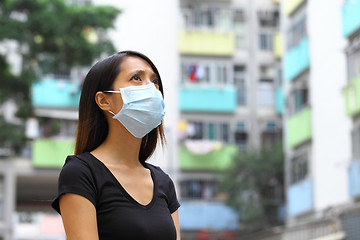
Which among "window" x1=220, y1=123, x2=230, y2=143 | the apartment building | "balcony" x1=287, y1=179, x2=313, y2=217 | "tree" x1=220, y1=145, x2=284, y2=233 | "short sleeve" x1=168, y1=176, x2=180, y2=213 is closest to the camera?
"short sleeve" x1=168, y1=176, x2=180, y2=213

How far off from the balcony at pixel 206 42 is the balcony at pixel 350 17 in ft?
40.6

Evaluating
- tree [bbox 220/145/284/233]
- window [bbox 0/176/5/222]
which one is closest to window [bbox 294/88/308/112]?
tree [bbox 220/145/284/233]

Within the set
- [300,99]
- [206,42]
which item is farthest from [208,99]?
[300,99]

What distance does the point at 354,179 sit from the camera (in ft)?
73.9

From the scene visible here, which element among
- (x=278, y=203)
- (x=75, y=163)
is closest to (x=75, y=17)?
(x=278, y=203)

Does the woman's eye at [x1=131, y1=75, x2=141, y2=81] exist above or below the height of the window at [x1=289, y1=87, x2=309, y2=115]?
below

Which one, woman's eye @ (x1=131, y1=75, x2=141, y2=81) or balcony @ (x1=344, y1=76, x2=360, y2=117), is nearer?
woman's eye @ (x1=131, y1=75, x2=141, y2=81)

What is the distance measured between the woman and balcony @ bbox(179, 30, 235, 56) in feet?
106

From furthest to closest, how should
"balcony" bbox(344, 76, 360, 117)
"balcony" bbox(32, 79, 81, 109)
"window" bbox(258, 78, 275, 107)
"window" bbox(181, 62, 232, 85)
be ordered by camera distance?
"window" bbox(258, 78, 275, 107) → "window" bbox(181, 62, 232, 85) → "balcony" bbox(32, 79, 81, 109) → "balcony" bbox(344, 76, 360, 117)

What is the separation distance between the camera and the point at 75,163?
3.14 metres

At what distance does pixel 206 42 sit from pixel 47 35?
14.8m

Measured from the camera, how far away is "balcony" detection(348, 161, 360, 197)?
22.3 metres

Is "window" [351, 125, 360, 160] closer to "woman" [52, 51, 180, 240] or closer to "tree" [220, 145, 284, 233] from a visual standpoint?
"tree" [220, 145, 284, 233]

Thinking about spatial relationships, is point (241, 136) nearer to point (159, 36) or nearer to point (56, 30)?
point (159, 36)
